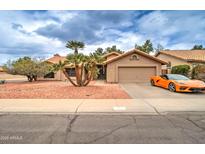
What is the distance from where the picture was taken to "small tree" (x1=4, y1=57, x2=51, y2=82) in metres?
22.9

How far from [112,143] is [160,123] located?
7.45ft

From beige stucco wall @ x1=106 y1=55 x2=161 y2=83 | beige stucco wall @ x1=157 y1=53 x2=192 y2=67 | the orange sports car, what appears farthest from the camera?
beige stucco wall @ x1=157 y1=53 x2=192 y2=67

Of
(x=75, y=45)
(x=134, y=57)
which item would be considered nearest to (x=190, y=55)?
(x=134, y=57)

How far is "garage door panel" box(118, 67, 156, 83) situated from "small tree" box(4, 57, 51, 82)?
31.6ft

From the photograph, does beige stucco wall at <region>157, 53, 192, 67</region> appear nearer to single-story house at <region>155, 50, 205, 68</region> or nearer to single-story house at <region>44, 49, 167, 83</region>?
single-story house at <region>155, 50, 205, 68</region>

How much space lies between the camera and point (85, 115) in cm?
674

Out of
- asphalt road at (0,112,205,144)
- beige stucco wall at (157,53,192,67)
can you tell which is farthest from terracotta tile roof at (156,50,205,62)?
asphalt road at (0,112,205,144)

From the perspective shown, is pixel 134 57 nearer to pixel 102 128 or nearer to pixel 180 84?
pixel 180 84

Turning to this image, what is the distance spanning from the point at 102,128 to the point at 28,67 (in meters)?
20.4
